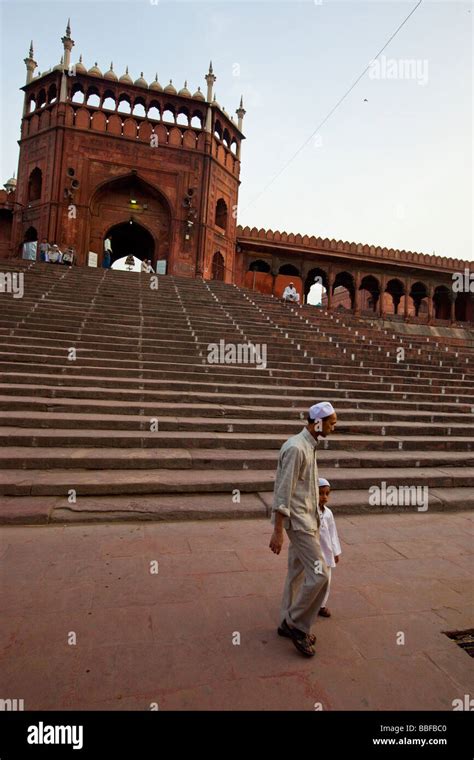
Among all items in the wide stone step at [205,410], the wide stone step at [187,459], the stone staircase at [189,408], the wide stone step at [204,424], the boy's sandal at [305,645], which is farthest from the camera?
the wide stone step at [205,410]

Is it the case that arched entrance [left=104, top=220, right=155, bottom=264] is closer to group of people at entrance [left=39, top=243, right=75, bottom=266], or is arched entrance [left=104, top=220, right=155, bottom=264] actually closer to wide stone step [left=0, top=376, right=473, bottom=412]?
group of people at entrance [left=39, top=243, right=75, bottom=266]

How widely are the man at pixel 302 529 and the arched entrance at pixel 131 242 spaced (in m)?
22.1

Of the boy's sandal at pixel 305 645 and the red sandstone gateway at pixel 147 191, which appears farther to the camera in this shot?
the red sandstone gateway at pixel 147 191

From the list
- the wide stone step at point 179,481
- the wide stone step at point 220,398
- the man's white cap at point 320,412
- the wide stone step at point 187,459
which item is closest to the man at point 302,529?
the man's white cap at point 320,412

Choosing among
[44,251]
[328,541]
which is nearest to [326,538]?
[328,541]

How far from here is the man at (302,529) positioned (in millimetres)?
2316

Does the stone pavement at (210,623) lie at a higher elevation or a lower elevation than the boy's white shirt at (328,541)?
lower

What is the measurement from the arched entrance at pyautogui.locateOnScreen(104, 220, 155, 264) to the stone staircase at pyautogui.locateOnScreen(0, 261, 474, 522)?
11.3 metres

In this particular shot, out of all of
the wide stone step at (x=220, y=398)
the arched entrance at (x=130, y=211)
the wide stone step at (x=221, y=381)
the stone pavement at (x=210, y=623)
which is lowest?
the stone pavement at (x=210, y=623)

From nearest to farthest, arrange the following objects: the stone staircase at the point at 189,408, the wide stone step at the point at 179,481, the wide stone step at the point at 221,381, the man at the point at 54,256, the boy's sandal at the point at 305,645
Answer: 1. the boy's sandal at the point at 305,645
2. the wide stone step at the point at 179,481
3. the stone staircase at the point at 189,408
4. the wide stone step at the point at 221,381
5. the man at the point at 54,256

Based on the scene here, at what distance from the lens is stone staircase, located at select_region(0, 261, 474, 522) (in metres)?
4.48

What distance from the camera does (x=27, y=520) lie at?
12.3 feet

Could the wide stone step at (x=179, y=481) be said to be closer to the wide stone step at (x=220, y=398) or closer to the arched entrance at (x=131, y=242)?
the wide stone step at (x=220, y=398)
